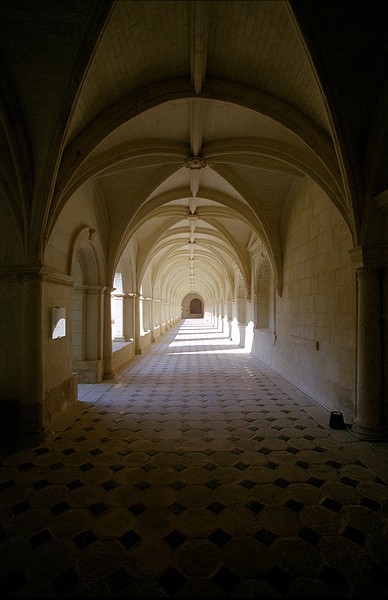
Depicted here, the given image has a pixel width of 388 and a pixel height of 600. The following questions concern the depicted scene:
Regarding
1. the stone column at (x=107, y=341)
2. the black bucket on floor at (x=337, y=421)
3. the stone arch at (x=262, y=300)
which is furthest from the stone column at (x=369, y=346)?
the stone arch at (x=262, y=300)

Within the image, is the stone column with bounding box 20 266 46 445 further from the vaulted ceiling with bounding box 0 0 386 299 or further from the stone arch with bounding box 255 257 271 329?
the stone arch with bounding box 255 257 271 329

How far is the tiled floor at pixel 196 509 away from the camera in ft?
7.50

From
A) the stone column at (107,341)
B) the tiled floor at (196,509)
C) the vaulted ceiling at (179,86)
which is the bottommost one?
the tiled floor at (196,509)

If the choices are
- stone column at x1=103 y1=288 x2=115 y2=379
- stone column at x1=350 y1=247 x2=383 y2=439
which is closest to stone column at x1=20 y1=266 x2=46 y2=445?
stone column at x1=103 y1=288 x2=115 y2=379

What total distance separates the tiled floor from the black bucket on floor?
11 cm

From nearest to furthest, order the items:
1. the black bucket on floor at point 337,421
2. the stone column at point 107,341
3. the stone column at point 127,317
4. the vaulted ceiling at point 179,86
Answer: the vaulted ceiling at point 179,86 < the black bucket on floor at point 337,421 < the stone column at point 107,341 < the stone column at point 127,317

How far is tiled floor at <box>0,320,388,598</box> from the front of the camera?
2285 millimetres

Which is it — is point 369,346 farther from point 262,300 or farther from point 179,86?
point 262,300

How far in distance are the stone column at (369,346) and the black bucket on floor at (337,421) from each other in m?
0.30

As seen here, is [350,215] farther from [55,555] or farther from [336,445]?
[55,555]

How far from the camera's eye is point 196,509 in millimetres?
3117

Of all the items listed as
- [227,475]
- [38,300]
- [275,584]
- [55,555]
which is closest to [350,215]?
[227,475]

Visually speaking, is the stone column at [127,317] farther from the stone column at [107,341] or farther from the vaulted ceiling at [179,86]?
the vaulted ceiling at [179,86]

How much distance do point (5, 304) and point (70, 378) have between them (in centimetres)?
221
